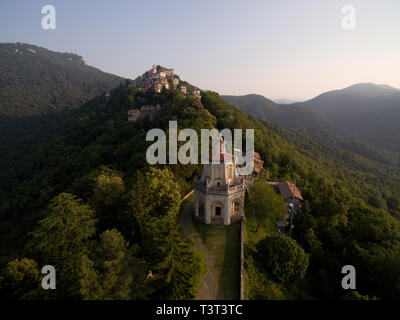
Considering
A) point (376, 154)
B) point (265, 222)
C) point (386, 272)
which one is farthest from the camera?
point (376, 154)

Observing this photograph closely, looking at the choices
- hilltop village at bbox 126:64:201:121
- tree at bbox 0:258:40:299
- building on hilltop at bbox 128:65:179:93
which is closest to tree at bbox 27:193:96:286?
tree at bbox 0:258:40:299

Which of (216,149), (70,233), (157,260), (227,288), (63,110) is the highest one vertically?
(63,110)

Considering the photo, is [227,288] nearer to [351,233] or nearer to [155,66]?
[351,233]

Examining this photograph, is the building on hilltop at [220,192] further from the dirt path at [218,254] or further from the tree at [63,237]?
the tree at [63,237]

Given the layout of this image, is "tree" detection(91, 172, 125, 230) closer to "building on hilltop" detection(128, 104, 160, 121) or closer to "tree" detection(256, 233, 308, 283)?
"tree" detection(256, 233, 308, 283)
